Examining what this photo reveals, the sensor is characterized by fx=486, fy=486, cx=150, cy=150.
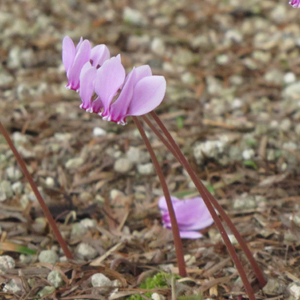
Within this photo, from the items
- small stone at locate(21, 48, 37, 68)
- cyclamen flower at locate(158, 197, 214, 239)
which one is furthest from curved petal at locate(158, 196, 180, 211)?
small stone at locate(21, 48, 37, 68)

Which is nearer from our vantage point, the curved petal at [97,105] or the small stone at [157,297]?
the curved petal at [97,105]

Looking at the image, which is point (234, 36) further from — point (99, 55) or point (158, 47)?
point (99, 55)

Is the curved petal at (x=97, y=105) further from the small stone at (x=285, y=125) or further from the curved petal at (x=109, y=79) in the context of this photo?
the small stone at (x=285, y=125)

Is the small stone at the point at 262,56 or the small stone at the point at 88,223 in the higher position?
the small stone at the point at 262,56

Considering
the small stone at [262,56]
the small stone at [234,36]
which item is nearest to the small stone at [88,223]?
the small stone at [262,56]

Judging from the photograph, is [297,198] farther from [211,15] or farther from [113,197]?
[211,15]

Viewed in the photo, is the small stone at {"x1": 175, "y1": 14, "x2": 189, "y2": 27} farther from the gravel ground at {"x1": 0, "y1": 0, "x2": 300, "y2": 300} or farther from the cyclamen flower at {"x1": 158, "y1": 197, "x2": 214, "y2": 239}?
the cyclamen flower at {"x1": 158, "y1": 197, "x2": 214, "y2": 239}
